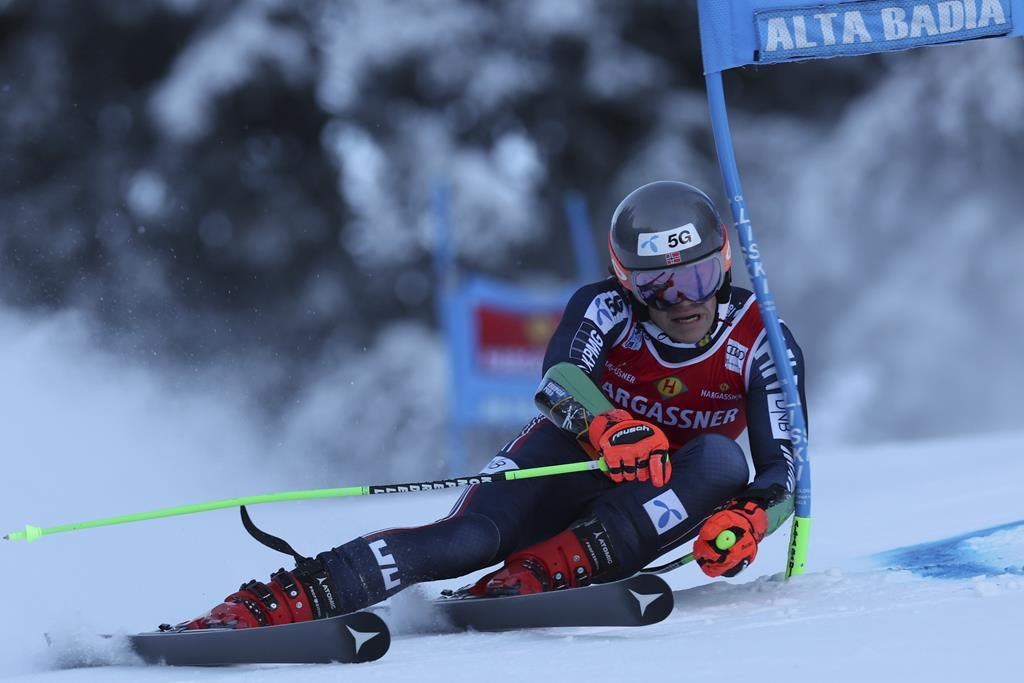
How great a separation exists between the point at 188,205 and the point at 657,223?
35.0 feet

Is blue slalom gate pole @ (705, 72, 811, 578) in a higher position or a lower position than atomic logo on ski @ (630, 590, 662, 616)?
higher

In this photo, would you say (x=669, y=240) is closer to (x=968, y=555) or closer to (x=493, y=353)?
(x=968, y=555)

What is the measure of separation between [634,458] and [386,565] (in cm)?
66

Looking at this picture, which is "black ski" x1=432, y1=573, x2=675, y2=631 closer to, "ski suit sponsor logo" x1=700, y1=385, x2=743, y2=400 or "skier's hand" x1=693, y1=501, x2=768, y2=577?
"skier's hand" x1=693, y1=501, x2=768, y2=577

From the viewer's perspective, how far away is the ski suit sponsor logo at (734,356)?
3.99 m

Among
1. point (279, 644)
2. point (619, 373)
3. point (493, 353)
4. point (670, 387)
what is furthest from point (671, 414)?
point (493, 353)

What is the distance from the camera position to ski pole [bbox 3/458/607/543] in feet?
10.8

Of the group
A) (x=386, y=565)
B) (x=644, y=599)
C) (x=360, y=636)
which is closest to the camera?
(x=360, y=636)

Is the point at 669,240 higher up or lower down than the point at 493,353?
lower down

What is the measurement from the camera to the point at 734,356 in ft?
13.1

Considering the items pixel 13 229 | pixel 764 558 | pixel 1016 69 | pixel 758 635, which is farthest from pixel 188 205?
pixel 758 635

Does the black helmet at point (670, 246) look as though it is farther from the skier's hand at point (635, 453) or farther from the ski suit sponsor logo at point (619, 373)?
the skier's hand at point (635, 453)

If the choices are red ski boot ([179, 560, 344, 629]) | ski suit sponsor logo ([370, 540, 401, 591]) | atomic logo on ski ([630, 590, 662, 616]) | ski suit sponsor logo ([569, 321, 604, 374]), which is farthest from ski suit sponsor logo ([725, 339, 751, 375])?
red ski boot ([179, 560, 344, 629])

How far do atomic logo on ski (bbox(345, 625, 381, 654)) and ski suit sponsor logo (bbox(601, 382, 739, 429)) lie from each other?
1340 millimetres
